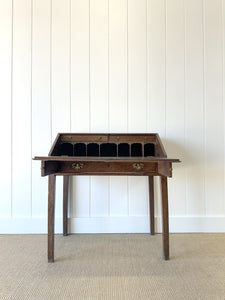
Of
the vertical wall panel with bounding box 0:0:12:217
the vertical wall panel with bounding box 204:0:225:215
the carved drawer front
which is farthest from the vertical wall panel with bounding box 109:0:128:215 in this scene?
the vertical wall panel with bounding box 0:0:12:217

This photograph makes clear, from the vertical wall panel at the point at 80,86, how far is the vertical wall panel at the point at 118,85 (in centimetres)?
23

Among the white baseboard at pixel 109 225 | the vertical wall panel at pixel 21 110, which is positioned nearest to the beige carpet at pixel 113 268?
the white baseboard at pixel 109 225

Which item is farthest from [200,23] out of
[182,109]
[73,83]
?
[73,83]

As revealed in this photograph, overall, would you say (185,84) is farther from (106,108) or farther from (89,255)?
(89,255)

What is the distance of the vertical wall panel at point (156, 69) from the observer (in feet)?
6.67

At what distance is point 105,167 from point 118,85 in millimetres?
919

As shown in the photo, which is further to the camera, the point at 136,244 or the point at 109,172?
the point at 136,244

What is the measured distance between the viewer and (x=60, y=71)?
2.04 meters

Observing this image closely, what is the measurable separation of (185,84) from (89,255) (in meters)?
1.74

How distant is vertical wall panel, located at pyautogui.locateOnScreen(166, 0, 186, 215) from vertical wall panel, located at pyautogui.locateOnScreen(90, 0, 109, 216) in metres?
0.61

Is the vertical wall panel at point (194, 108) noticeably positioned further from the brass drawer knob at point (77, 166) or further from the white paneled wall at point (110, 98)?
the brass drawer knob at point (77, 166)

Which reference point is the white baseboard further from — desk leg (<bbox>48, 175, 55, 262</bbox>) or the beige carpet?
desk leg (<bbox>48, 175, 55, 262</bbox>)

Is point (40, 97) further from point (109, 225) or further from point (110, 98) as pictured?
point (109, 225)

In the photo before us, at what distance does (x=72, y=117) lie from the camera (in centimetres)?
204
